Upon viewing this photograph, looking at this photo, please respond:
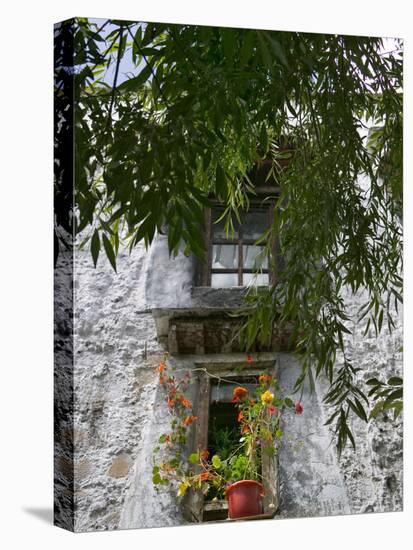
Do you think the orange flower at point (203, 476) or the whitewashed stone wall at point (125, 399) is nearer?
the whitewashed stone wall at point (125, 399)

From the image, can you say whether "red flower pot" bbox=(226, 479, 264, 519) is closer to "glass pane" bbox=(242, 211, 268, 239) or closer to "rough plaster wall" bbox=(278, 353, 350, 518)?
"rough plaster wall" bbox=(278, 353, 350, 518)

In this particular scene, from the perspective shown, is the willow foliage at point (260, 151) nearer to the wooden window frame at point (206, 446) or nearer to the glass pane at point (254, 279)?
the glass pane at point (254, 279)

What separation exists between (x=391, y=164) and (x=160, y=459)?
1.66m

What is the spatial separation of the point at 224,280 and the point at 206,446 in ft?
2.24

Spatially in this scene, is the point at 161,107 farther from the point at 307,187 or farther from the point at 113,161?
the point at 307,187

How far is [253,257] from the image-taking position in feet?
15.6

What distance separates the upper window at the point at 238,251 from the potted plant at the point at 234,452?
0.41 meters

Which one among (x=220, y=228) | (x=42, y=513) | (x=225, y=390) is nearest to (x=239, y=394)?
(x=225, y=390)

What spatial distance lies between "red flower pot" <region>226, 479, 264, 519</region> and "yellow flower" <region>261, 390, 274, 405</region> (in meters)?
0.33

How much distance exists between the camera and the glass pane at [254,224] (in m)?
4.71

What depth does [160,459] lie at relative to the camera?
4.56m

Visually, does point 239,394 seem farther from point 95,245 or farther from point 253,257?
point 95,245

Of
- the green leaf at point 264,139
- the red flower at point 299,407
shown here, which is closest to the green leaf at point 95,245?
the green leaf at point 264,139

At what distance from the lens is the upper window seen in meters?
4.64
